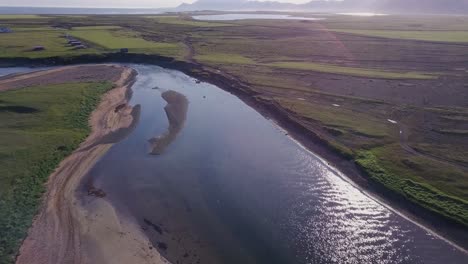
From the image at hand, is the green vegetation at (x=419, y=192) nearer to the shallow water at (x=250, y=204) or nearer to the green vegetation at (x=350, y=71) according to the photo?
the shallow water at (x=250, y=204)

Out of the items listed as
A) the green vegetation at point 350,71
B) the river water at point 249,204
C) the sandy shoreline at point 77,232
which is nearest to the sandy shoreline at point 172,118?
the river water at point 249,204

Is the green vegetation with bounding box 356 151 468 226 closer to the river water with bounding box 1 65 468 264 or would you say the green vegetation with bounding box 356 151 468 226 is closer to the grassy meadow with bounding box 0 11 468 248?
the grassy meadow with bounding box 0 11 468 248

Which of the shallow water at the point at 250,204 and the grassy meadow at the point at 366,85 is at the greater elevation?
the grassy meadow at the point at 366,85

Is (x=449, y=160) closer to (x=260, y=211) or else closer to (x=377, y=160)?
(x=377, y=160)

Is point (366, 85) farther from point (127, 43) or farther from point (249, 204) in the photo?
point (127, 43)

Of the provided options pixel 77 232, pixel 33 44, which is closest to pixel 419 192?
pixel 77 232

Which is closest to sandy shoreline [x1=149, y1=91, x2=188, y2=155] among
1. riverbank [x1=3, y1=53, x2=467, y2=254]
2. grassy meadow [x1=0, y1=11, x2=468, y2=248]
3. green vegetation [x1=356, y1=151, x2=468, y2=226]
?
riverbank [x1=3, y1=53, x2=467, y2=254]
